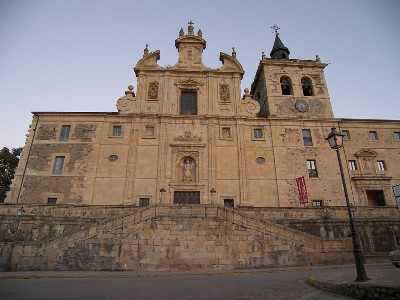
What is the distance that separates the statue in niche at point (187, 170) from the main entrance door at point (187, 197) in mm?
1301

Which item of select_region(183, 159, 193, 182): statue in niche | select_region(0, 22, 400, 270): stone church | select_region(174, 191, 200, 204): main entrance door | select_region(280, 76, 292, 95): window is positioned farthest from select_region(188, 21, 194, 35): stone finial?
select_region(174, 191, 200, 204): main entrance door

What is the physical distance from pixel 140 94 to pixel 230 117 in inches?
373

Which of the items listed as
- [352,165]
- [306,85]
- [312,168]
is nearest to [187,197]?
[312,168]

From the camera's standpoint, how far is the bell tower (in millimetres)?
29797

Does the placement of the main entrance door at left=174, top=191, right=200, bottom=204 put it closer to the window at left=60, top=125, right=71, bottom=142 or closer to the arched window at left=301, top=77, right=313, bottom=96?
the window at left=60, top=125, right=71, bottom=142

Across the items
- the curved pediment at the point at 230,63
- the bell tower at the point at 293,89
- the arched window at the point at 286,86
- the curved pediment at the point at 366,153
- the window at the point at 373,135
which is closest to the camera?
the curved pediment at the point at 366,153

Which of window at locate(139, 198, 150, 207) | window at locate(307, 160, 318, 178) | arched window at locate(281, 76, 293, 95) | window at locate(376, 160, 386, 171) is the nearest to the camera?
window at locate(139, 198, 150, 207)

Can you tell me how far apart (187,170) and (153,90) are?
938 cm

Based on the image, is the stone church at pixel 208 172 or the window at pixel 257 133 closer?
the stone church at pixel 208 172

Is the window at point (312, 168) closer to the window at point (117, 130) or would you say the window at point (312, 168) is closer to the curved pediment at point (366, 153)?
the curved pediment at point (366, 153)

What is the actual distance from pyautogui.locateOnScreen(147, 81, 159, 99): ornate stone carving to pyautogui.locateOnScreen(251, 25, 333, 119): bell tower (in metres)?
11.9

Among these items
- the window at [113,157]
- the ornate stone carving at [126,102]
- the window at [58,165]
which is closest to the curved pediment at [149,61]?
the ornate stone carving at [126,102]

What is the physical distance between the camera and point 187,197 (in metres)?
25.2

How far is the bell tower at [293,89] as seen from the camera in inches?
1173
